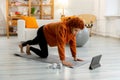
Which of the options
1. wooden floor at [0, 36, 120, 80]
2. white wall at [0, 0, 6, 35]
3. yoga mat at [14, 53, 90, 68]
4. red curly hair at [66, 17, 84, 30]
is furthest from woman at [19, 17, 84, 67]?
white wall at [0, 0, 6, 35]

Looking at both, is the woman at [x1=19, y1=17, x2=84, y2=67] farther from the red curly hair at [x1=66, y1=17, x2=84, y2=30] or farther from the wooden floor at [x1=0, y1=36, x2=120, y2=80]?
the wooden floor at [x1=0, y1=36, x2=120, y2=80]

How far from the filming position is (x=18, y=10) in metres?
8.81

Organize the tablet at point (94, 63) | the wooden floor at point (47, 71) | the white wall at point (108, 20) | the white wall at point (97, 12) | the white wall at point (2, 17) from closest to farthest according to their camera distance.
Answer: the wooden floor at point (47, 71) < the tablet at point (94, 63) < the white wall at point (108, 20) < the white wall at point (97, 12) < the white wall at point (2, 17)

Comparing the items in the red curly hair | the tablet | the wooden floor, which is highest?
the red curly hair

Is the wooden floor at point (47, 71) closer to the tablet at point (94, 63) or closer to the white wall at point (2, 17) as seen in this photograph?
the tablet at point (94, 63)

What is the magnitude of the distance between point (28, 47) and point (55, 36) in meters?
0.96

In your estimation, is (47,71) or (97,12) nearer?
(47,71)

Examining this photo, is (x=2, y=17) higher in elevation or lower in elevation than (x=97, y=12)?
lower

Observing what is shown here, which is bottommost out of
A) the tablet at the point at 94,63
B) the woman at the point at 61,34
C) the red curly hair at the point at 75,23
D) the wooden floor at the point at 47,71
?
the wooden floor at the point at 47,71

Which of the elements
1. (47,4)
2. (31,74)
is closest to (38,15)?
(47,4)

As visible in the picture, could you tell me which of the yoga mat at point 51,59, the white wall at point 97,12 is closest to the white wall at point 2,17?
the white wall at point 97,12

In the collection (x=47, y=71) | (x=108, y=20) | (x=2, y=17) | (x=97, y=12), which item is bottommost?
(x=47, y=71)

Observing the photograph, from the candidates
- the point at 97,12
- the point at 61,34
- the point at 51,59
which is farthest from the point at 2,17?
the point at 61,34

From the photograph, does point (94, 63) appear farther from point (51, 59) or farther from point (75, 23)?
point (51, 59)
